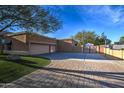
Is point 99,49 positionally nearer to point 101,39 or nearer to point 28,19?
point 101,39

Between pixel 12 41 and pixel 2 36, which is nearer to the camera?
pixel 2 36

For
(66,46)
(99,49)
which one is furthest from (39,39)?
(99,49)

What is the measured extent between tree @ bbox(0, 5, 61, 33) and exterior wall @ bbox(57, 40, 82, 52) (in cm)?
2246

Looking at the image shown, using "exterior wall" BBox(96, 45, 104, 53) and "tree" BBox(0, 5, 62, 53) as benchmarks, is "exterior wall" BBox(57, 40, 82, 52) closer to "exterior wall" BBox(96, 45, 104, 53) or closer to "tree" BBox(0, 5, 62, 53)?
"exterior wall" BBox(96, 45, 104, 53)

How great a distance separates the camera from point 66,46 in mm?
33312

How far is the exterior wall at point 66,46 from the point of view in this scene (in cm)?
3272

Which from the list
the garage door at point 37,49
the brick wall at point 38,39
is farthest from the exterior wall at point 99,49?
the garage door at point 37,49

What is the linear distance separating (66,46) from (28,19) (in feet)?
78.3

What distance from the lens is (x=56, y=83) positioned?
273 inches

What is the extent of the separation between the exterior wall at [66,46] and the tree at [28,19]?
2246 cm

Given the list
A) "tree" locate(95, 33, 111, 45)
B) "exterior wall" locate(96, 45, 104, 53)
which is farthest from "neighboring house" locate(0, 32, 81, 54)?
"exterior wall" locate(96, 45, 104, 53)
